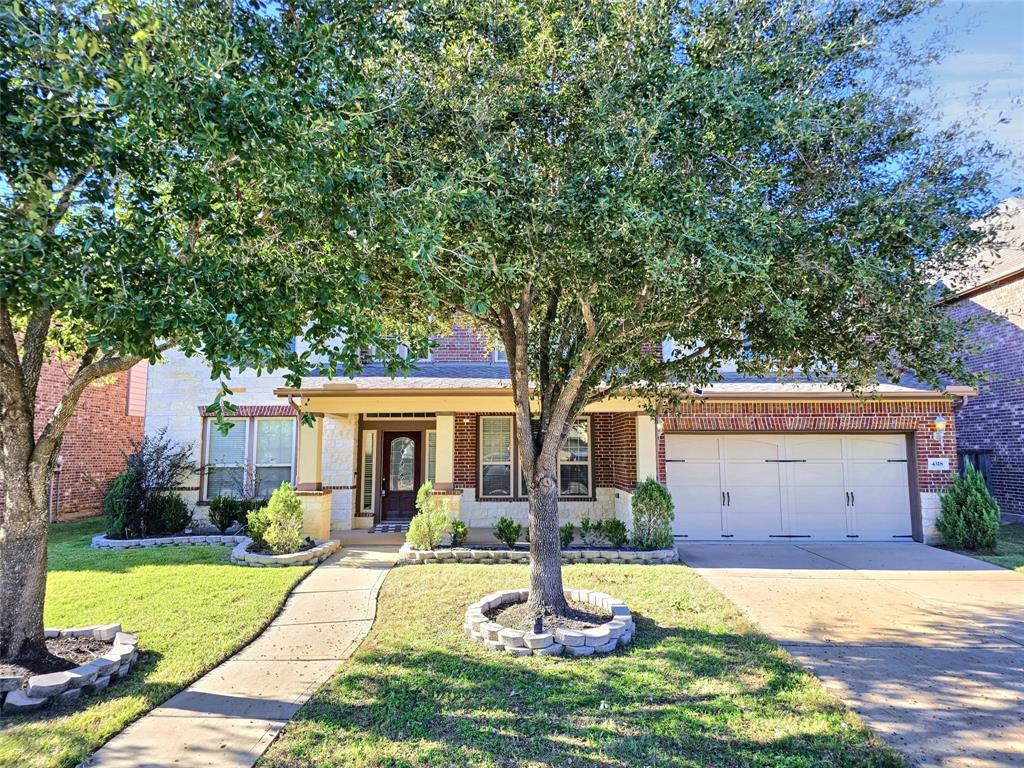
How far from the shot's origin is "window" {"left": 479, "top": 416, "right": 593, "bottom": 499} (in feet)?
42.0

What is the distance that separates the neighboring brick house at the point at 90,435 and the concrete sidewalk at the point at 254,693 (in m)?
8.73

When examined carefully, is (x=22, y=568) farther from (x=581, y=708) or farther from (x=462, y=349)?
(x=462, y=349)

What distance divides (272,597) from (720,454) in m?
8.22

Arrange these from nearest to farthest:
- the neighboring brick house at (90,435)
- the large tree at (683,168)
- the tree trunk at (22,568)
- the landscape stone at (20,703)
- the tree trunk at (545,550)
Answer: the landscape stone at (20,703) → the large tree at (683,168) → the tree trunk at (22,568) → the tree trunk at (545,550) → the neighboring brick house at (90,435)

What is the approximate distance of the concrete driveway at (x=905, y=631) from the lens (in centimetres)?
404

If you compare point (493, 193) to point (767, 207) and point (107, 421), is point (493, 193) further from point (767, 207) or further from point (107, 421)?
point (107, 421)

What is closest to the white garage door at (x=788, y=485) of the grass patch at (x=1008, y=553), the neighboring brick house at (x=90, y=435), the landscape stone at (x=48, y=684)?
the grass patch at (x=1008, y=553)

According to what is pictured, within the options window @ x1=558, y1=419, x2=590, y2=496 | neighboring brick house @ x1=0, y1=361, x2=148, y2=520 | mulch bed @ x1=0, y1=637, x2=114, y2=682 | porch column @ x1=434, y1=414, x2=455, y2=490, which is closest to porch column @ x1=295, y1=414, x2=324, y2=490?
porch column @ x1=434, y1=414, x2=455, y2=490

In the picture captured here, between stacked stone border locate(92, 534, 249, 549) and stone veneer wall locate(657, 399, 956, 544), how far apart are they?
27.7ft

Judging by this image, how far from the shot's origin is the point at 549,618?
236 inches

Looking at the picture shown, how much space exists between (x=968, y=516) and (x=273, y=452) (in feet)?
43.6

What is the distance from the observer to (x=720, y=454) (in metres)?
11.4

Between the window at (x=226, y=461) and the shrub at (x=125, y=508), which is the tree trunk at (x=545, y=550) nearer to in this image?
the window at (x=226, y=461)

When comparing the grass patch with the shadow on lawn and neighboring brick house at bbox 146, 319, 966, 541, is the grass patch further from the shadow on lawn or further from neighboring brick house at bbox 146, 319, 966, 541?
the shadow on lawn
